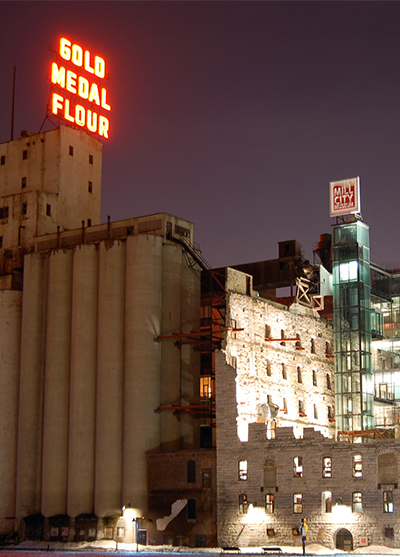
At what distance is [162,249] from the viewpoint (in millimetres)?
91875

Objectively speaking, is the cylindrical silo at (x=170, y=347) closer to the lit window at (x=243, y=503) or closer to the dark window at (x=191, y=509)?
the dark window at (x=191, y=509)

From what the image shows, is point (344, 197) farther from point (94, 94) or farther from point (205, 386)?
point (94, 94)

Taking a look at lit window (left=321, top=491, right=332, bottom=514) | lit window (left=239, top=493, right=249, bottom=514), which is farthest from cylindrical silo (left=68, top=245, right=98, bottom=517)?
lit window (left=321, top=491, right=332, bottom=514)

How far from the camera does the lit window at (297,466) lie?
243ft

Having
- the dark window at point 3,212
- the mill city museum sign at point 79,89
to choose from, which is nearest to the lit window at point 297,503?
the dark window at point 3,212

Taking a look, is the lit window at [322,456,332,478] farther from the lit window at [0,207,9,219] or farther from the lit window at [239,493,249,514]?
the lit window at [0,207,9,219]

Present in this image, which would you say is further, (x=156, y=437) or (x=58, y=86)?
(x=58, y=86)

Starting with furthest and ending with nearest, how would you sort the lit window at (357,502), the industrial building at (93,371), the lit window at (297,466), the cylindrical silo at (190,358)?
1. the cylindrical silo at (190,358)
2. the industrial building at (93,371)
3. the lit window at (297,466)
4. the lit window at (357,502)

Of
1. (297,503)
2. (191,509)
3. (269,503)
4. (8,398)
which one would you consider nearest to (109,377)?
(8,398)

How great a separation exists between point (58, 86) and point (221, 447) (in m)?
52.0

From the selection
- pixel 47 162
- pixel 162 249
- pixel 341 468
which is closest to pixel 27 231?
pixel 47 162

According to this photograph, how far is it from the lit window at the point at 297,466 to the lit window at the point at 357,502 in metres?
4.76

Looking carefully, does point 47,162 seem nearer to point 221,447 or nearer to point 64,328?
point 64,328

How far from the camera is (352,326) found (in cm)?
10062
